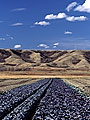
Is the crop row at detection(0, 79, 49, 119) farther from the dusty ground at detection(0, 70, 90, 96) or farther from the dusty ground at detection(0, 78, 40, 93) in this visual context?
the dusty ground at detection(0, 70, 90, 96)

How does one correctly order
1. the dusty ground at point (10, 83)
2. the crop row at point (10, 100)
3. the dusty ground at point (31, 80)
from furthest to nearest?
the dusty ground at point (31, 80) < the dusty ground at point (10, 83) < the crop row at point (10, 100)

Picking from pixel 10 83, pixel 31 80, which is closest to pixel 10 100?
pixel 10 83

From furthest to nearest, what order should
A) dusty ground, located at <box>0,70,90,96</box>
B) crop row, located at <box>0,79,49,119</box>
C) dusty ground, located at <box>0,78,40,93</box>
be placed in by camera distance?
dusty ground, located at <box>0,70,90,96</box>
dusty ground, located at <box>0,78,40,93</box>
crop row, located at <box>0,79,49,119</box>

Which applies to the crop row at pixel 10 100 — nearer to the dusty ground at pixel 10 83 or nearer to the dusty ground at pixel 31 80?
the dusty ground at pixel 10 83

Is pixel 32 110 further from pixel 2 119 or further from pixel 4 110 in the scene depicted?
pixel 2 119

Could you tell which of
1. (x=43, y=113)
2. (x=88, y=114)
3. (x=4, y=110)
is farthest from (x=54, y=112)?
(x=4, y=110)

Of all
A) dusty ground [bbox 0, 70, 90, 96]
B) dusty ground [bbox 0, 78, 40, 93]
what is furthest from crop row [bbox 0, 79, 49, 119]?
dusty ground [bbox 0, 70, 90, 96]

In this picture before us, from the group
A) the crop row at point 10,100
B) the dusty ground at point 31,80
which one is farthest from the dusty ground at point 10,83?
the crop row at point 10,100

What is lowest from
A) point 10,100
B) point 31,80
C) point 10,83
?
point 10,100

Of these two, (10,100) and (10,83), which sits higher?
(10,83)

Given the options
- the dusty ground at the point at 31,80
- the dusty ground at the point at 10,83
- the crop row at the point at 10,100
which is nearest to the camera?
the crop row at the point at 10,100

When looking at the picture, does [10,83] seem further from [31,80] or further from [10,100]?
[10,100]

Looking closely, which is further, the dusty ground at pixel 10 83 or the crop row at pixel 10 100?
the dusty ground at pixel 10 83

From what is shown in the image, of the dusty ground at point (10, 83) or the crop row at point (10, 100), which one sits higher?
the dusty ground at point (10, 83)
